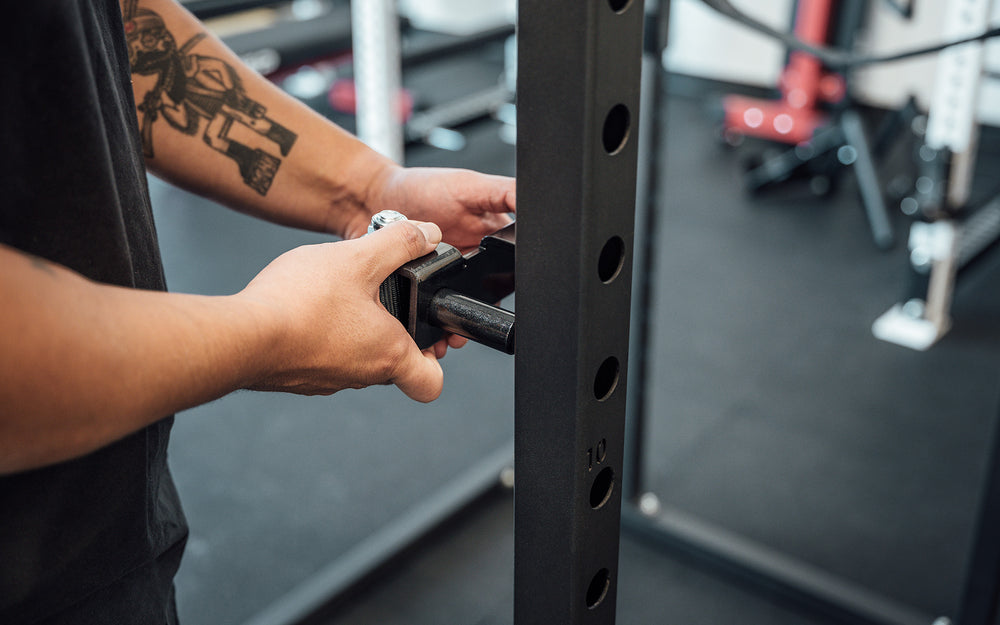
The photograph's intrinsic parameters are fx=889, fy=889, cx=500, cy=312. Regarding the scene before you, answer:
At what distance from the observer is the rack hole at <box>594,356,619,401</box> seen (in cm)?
54

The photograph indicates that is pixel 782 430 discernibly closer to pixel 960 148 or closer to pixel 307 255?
pixel 960 148

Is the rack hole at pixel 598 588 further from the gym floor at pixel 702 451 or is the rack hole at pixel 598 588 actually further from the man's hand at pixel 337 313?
the gym floor at pixel 702 451

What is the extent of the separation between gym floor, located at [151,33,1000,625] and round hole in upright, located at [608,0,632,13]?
1.18 metres

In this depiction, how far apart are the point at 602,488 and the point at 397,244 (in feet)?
0.68

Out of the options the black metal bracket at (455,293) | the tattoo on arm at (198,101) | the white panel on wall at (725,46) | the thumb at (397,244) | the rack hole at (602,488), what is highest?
the tattoo on arm at (198,101)

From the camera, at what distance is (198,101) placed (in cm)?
75

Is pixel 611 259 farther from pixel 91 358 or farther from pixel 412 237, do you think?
pixel 91 358

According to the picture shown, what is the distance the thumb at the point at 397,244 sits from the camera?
56 cm

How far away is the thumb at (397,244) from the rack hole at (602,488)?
186 millimetres

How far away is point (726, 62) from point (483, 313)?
3803mm

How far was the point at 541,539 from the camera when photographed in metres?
0.56

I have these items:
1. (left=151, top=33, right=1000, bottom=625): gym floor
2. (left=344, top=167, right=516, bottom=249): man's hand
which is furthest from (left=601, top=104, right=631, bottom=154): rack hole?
(left=151, top=33, right=1000, bottom=625): gym floor

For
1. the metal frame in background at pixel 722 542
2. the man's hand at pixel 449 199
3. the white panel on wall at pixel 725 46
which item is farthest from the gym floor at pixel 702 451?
the white panel on wall at pixel 725 46

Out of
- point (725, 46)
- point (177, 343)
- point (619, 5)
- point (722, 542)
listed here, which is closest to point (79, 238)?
point (177, 343)
